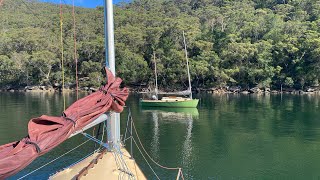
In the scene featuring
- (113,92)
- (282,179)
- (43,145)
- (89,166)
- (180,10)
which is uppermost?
(180,10)

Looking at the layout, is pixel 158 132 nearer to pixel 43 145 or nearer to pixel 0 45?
pixel 43 145

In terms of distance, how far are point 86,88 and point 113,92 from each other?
88.2 metres

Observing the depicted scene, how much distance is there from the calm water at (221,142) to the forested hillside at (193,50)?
119ft

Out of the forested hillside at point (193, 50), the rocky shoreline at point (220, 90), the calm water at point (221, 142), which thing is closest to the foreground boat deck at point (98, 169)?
the calm water at point (221, 142)

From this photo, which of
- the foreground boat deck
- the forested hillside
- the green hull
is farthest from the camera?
the forested hillside

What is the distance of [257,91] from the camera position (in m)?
88.0

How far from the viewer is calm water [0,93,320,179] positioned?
22.8 meters

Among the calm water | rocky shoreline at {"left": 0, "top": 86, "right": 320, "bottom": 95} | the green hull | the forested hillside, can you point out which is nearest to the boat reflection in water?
the calm water

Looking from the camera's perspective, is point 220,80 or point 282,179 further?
point 220,80

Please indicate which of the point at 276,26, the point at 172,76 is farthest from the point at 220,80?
the point at 276,26

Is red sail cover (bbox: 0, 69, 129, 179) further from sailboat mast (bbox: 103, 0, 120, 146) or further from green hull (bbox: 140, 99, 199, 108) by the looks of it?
green hull (bbox: 140, 99, 199, 108)

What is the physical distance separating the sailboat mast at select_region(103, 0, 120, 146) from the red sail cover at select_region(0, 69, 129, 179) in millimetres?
411

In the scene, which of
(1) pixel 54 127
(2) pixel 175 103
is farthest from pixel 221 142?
(1) pixel 54 127

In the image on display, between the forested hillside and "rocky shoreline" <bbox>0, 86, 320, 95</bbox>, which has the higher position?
the forested hillside
